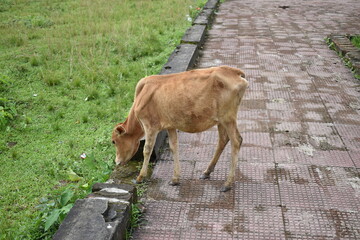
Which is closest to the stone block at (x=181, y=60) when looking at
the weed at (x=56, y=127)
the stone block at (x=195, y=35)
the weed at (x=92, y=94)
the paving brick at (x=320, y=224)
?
the stone block at (x=195, y=35)

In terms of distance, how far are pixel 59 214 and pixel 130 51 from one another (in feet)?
21.4

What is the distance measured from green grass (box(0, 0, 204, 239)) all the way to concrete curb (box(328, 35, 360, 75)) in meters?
3.91

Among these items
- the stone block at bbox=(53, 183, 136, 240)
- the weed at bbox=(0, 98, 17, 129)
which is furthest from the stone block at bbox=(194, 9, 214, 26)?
the stone block at bbox=(53, 183, 136, 240)

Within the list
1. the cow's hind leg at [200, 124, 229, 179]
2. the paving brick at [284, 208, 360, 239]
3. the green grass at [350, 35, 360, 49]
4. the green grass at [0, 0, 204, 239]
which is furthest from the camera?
the green grass at [350, 35, 360, 49]

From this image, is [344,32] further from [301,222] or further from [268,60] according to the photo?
[301,222]

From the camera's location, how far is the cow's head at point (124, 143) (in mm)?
4320

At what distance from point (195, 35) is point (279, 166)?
5682 millimetres

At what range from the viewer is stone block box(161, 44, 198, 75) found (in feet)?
22.7

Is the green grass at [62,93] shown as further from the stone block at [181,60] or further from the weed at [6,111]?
the stone block at [181,60]

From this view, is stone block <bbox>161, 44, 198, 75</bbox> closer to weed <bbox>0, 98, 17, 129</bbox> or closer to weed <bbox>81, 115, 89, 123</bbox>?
weed <bbox>81, 115, 89, 123</bbox>

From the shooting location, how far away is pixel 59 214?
150 inches

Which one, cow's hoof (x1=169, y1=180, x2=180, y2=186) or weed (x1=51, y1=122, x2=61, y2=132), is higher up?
cow's hoof (x1=169, y1=180, x2=180, y2=186)

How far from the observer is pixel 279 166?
4.73 m

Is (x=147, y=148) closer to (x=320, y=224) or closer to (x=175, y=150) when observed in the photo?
(x=175, y=150)
